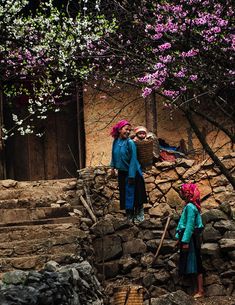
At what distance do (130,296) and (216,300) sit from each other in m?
1.68

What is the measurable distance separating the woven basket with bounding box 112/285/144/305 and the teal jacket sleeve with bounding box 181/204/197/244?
3.90 ft

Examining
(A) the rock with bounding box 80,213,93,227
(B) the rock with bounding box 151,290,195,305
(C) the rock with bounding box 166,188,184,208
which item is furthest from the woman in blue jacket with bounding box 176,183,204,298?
(C) the rock with bounding box 166,188,184,208

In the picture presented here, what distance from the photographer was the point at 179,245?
12.4 metres

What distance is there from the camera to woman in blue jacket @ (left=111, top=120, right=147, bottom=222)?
11.5 metres

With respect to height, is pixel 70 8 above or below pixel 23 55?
above

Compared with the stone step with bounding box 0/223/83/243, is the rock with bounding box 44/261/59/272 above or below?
below

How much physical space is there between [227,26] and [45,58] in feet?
11.4

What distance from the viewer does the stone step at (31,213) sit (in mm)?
13484

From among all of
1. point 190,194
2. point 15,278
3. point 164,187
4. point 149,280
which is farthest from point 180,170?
point 15,278

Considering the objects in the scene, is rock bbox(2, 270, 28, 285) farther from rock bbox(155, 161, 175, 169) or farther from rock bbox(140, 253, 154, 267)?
rock bbox(155, 161, 175, 169)

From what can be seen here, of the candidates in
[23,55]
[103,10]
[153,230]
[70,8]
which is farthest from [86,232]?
[70,8]

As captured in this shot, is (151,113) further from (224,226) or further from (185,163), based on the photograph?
(224,226)

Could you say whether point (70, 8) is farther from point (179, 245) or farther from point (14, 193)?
point (179, 245)

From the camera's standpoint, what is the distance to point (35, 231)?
40.4 feet
